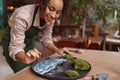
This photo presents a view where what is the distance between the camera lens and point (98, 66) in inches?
52.7

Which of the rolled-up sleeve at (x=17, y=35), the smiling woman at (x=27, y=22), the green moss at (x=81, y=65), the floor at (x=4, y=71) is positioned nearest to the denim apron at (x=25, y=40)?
the smiling woman at (x=27, y=22)

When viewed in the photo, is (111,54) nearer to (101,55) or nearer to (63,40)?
(101,55)

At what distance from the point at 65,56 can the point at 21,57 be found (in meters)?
0.35

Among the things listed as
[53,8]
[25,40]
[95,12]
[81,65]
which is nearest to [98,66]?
[81,65]

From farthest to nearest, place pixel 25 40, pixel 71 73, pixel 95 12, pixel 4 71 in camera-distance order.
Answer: pixel 95 12, pixel 4 71, pixel 25 40, pixel 71 73

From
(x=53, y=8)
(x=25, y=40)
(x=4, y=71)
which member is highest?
(x=53, y=8)

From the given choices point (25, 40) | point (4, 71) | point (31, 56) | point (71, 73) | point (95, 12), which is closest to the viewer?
point (31, 56)

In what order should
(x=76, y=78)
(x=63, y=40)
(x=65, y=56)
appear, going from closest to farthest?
(x=76, y=78) < (x=65, y=56) < (x=63, y=40)

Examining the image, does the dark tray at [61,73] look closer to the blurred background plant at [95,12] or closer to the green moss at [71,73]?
the green moss at [71,73]

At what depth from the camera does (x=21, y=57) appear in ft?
3.84

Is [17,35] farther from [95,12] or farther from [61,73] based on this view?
[95,12]

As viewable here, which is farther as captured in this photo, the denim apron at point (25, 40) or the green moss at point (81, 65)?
the denim apron at point (25, 40)

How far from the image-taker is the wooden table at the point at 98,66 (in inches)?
45.8

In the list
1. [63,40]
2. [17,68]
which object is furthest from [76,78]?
[63,40]
